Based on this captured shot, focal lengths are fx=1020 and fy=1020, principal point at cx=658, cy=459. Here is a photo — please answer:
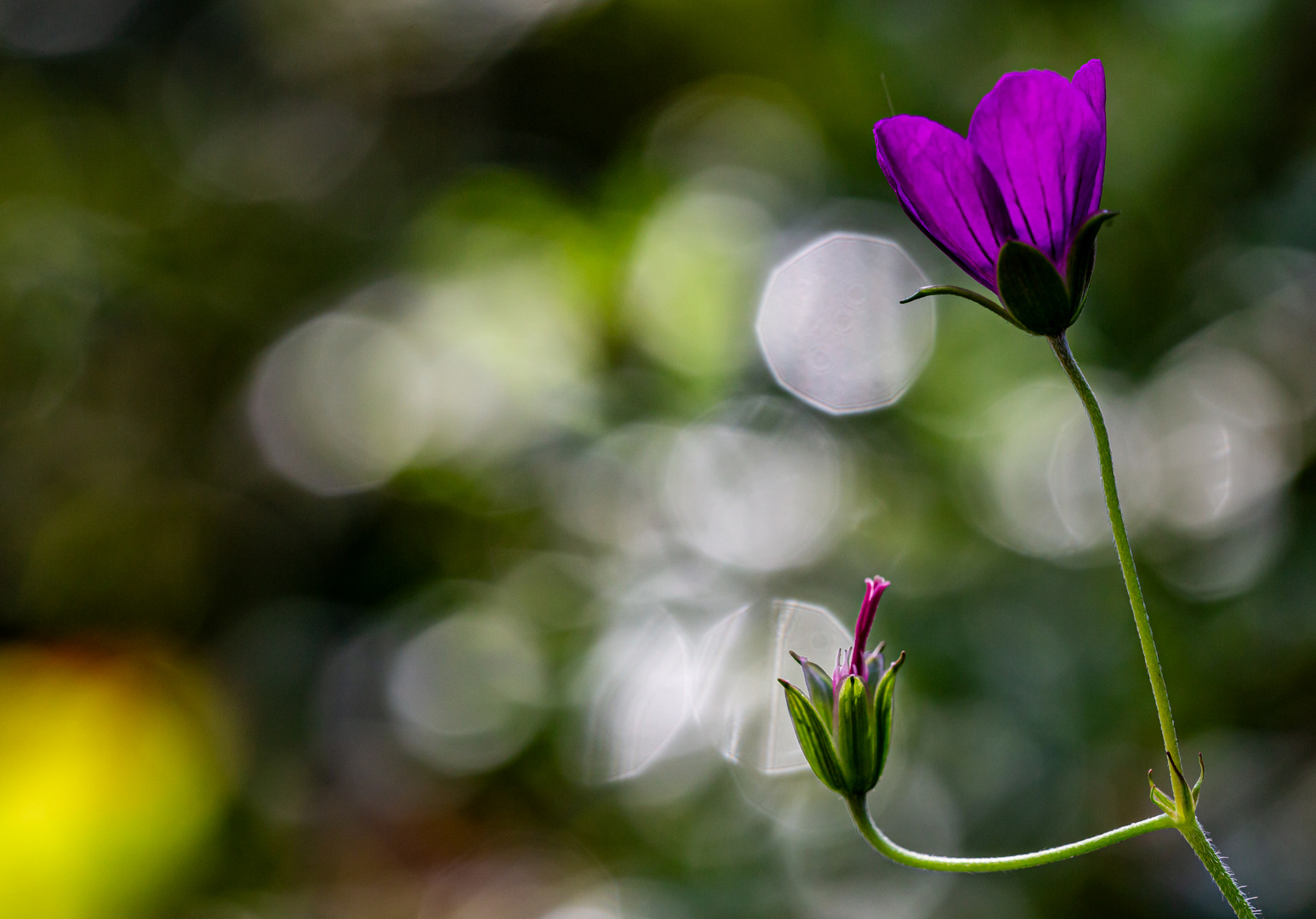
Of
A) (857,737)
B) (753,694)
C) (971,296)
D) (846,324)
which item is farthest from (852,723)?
(846,324)

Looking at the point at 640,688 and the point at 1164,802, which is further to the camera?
the point at 640,688

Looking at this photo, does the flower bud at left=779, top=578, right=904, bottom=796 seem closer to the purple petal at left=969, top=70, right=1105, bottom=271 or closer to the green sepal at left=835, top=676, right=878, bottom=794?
the green sepal at left=835, top=676, right=878, bottom=794

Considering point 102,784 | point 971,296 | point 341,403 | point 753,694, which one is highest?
point 971,296

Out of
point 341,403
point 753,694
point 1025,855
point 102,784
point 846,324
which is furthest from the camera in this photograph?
point 341,403

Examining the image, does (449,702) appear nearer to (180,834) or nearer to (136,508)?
(180,834)

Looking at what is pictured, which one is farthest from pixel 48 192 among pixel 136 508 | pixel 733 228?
pixel 733 228

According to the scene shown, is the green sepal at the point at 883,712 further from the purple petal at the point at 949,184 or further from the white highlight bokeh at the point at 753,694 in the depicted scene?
the white highlight bokeh at the point at 753,694

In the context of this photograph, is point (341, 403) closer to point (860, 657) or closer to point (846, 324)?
point (846, 324)

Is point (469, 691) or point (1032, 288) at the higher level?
point (1032, 288)

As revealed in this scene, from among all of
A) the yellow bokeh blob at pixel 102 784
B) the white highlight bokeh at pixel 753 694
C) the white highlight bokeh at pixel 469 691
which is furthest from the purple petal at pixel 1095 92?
the yellow bokeh blob at pixel 102 784
